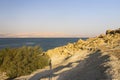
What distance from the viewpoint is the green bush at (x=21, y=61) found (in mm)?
25422

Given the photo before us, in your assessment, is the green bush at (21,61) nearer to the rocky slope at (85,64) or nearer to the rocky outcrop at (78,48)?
the rocky outcrop at (78,48)

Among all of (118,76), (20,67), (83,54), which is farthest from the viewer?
(83,54)

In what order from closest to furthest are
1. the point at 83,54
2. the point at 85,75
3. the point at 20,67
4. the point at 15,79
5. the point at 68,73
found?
1. the point at 85,75
2. the point at 68,73
3. the point at 15,79
4. the point at 20,67
5. the point at 83,54

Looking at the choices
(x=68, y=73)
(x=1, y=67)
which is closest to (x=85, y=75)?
(x=68, y=73)

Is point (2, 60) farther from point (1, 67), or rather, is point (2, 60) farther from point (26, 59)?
point (26, 59)

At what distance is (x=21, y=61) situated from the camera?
25.9 meters

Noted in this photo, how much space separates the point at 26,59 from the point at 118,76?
1303 centimetres

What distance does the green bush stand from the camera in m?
Result: 25.4

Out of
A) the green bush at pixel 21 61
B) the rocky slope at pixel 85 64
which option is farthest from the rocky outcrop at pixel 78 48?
the green bush at pixel 21 61

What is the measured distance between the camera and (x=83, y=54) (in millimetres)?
27141

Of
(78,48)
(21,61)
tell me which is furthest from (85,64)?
(78,48)

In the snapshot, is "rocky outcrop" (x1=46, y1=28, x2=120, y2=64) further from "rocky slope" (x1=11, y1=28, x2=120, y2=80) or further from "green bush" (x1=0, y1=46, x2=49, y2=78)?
"green bush" (x1=0, y1=46, x2=49, y2=78)

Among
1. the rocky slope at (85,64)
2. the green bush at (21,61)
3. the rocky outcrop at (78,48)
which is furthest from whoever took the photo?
the rocky outcrop at (78,48)

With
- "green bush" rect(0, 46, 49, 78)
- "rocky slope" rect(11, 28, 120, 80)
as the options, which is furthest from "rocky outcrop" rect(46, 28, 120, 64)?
"green bush" rect(0, 46, 49, 78)
